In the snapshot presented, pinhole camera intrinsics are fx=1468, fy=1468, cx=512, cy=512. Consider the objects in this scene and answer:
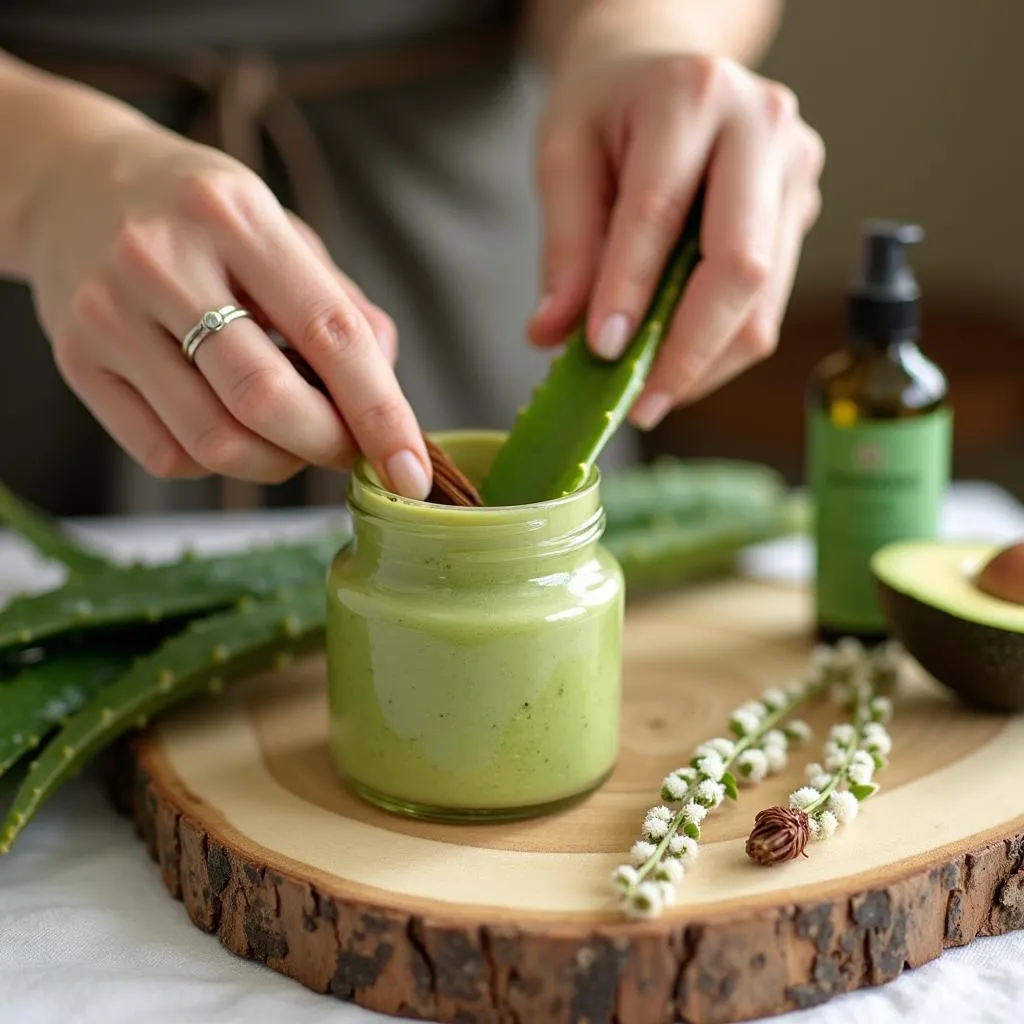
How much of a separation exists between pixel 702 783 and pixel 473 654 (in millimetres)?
160

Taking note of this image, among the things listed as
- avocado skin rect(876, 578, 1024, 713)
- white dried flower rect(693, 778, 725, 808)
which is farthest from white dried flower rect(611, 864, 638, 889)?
avocado skin rect(876, 578, 1024, 713)

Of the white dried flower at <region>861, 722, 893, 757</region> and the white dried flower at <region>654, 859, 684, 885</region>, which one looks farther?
the white dried flower at <region>861, 722, 893, 757</region>

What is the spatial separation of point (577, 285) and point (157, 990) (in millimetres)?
545

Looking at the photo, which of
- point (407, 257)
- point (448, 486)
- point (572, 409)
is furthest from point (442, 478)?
point (407, 257)

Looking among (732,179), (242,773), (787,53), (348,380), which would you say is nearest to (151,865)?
(242,773)

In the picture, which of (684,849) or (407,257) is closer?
(684,849)

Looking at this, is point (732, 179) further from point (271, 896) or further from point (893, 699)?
point (271, 896)

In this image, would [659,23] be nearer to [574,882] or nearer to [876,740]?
[876,740]

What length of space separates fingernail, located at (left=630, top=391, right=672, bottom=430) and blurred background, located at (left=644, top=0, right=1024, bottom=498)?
1764 mm

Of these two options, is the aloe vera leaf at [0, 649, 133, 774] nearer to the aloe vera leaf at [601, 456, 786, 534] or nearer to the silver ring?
the silver ring

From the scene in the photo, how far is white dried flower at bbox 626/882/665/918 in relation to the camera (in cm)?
76

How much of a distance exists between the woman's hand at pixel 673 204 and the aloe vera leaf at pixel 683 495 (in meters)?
0.24

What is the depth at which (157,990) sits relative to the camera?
80 cm

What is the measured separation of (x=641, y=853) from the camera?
81cm
